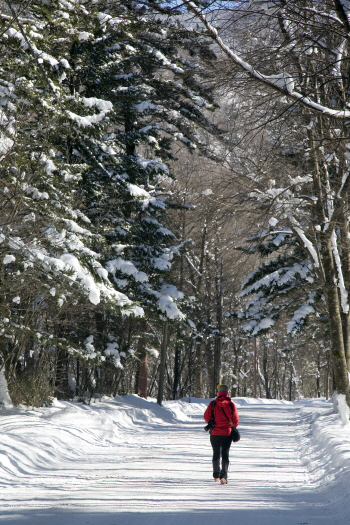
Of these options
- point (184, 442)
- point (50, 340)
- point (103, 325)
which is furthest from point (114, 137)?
point (184, 442)

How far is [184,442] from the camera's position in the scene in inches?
471

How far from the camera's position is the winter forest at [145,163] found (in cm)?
606

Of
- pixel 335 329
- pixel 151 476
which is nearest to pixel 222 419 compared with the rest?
pixel 151 476

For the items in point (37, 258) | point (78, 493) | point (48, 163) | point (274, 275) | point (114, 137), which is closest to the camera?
point (78, 493)

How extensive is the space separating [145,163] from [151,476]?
11.5 metres

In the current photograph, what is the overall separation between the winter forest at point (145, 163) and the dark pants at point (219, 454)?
380 centimetres

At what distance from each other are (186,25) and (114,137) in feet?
38.1

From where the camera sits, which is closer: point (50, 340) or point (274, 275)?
point (50, 340)

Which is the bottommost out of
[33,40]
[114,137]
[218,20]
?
[218,20]

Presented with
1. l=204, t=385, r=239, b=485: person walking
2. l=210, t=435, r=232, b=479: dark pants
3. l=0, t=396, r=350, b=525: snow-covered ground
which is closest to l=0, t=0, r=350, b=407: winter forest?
l=0, t=396, r=350, b=525: snow-covered ground

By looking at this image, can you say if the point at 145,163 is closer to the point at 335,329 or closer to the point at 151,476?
the point at 335,329

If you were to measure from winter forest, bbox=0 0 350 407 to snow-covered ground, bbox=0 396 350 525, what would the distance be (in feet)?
8.17

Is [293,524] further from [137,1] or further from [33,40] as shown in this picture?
[33,40]

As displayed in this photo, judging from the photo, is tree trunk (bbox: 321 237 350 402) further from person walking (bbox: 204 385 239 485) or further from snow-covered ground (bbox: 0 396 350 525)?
person walking (bbox: 204 385 239 485)
